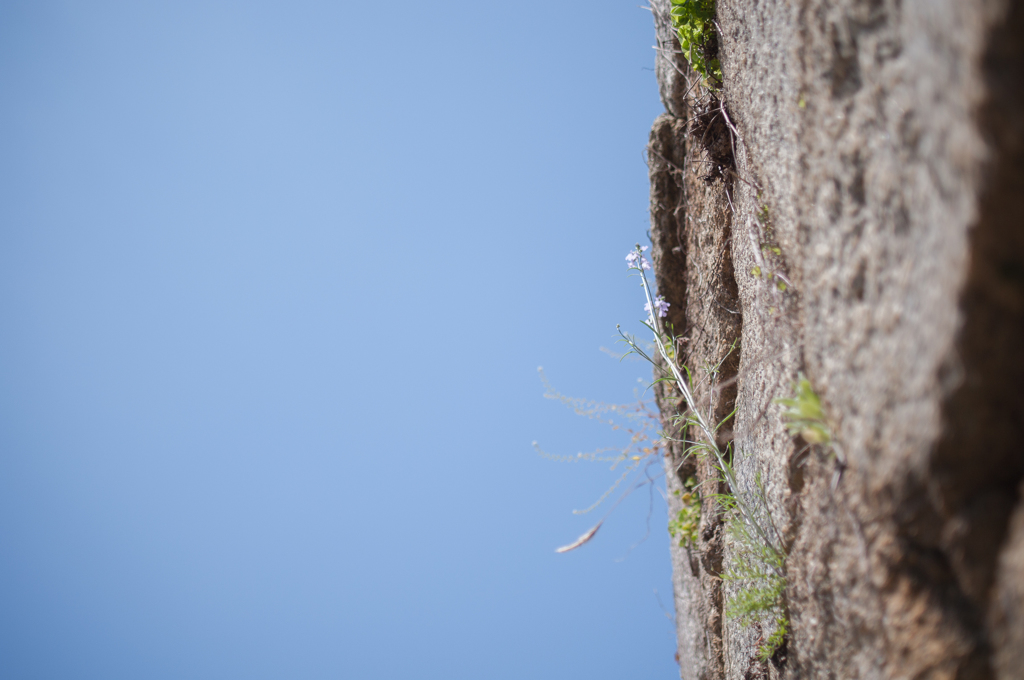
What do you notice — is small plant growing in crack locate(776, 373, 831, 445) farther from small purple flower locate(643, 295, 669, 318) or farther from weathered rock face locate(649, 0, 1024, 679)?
small purple flower locate(643, 295, 669, 318)

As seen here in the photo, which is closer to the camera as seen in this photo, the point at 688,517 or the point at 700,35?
the point at 700,35

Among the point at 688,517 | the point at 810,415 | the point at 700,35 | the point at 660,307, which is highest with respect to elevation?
A: the point at 700,35

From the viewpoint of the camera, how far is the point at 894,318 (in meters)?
1.25

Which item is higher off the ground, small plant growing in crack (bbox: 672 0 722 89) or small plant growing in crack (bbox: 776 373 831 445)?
small plant growing in crack (bbox: 672 0 722 89)

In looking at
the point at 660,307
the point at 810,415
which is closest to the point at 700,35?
the point at 660,307

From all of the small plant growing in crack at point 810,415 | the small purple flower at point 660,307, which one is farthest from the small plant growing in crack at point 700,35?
the small plant growing in crack at point 810,415

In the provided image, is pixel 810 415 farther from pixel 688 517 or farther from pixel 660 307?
pixel 688 517

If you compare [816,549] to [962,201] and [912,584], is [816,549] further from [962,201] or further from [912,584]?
[962,201]

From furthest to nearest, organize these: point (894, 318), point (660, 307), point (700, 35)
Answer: point (660, 307) → point (700, 35) → point (894, 318)

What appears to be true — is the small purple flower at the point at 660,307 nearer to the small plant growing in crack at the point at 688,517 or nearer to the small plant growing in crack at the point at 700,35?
the small plant growing in crack at the point at 688,517

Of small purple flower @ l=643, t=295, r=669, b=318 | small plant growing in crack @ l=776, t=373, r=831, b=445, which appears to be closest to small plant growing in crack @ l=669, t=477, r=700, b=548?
small purple flower @ l=643, t=295, r=669, b=318

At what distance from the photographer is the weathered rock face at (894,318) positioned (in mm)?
1041

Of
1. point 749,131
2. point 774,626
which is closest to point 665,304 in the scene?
point 749,131

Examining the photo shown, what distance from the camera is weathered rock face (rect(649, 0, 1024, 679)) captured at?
41.0 inches
